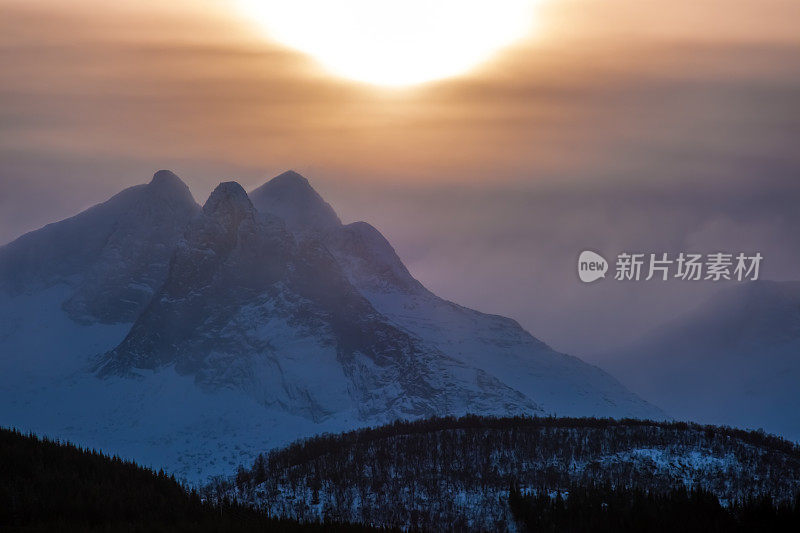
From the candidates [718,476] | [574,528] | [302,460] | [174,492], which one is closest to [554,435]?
[718,476]

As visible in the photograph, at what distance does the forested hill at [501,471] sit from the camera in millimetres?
113438

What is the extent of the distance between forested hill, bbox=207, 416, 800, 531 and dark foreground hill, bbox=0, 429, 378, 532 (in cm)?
3119

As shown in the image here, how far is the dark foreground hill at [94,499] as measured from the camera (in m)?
65.3

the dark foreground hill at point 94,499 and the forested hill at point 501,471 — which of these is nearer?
the dark foreground hill at point 94,499

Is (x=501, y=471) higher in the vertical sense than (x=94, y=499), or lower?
higher

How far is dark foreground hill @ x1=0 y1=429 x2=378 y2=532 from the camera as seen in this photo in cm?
6531

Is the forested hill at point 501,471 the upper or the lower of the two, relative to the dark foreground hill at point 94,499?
upper

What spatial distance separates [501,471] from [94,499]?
61.7 m

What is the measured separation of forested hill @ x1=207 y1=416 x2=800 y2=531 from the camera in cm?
11344

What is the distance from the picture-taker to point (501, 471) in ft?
407

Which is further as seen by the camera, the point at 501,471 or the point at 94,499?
the point at 501,471

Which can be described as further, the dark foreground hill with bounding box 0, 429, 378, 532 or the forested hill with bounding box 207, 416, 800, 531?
the forested hill with bounding box 207, 416, 800, 531

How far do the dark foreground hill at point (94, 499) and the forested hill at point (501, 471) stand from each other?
102 ft

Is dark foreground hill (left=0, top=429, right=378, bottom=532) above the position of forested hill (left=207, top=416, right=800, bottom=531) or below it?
below
